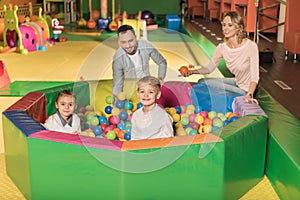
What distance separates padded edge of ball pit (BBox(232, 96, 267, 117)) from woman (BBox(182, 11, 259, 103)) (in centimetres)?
5

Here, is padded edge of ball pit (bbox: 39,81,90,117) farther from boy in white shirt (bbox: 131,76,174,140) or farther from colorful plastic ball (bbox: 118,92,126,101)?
boy in white shirt (bbox: 131,76,174,140)

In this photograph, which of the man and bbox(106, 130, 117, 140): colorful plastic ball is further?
the man

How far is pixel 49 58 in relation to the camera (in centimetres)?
653

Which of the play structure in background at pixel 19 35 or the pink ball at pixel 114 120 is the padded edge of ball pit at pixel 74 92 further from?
the play structure in background at pixel 19 35

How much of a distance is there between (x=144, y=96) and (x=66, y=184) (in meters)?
0.66

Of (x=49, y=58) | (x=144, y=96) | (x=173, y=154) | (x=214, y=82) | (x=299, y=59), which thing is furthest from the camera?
(x=49, y=58)

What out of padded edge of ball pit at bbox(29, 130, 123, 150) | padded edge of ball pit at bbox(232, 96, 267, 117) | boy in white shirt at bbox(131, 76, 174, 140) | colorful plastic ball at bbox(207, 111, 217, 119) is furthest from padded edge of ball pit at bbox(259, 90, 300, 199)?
padded edge of ball pit at bbox(29, 130, 123, 150)

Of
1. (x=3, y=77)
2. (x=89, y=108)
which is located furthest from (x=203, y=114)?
(x=3, y=77)

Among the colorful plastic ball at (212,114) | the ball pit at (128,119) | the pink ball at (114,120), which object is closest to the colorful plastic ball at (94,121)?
the ball pit at (128,119)

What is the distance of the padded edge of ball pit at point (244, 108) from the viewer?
8.63 feet

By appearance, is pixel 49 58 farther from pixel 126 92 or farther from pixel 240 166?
pixel 240 166

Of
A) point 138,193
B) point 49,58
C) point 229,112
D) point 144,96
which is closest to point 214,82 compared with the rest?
point 229,112

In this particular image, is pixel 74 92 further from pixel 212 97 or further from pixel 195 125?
pixel 212 97

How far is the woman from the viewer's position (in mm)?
2988
